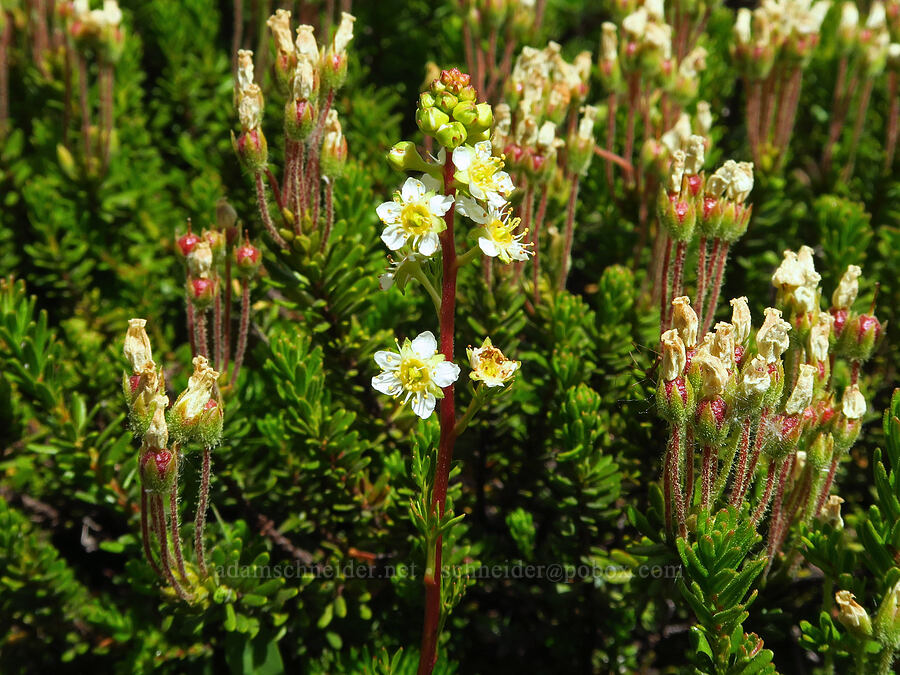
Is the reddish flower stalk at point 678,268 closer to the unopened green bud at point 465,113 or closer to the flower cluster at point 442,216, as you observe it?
the flower cluster at point 442,216

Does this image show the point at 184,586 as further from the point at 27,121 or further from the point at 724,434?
the point at 27,121

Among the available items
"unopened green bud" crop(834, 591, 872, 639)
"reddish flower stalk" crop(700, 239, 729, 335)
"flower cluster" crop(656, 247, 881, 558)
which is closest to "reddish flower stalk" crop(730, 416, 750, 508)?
"flower cluster" crop(656, 247, 881, 558)

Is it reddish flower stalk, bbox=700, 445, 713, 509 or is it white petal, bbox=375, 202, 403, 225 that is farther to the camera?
reddish flower stalk, bbox=700, 445, 713, 509

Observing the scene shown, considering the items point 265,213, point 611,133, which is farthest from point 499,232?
point 611,133

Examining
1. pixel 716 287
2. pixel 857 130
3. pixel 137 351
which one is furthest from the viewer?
pixel 857 130

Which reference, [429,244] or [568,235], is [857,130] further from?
[429,244]

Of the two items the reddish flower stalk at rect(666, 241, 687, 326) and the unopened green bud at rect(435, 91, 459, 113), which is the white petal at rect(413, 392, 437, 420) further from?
the reddish flower stalk at rect(666, 241, 687, 326)
